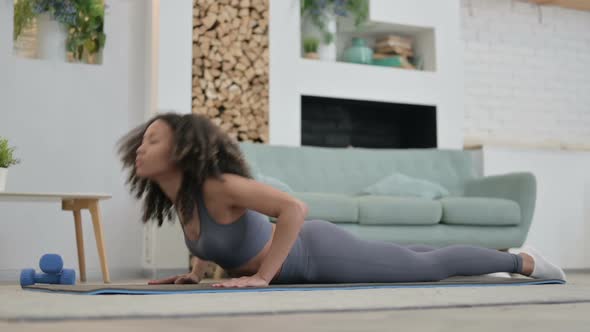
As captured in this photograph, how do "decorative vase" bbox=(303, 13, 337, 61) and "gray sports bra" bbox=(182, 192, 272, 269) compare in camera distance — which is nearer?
"gray sports bra" bbox=(182, 192, 272, 269)

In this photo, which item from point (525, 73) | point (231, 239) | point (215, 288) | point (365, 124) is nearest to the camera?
point (215, 288)

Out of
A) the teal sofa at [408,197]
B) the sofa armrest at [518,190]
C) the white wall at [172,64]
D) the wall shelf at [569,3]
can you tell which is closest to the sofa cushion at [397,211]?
the teal sofa at [408,197]

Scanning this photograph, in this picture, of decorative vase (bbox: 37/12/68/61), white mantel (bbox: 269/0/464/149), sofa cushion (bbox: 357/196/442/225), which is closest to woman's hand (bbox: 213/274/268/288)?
sofa cushion (bbox: 357/196/442/225)

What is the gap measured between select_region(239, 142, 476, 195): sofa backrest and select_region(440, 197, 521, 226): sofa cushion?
1.97 ft

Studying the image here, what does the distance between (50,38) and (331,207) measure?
2.07m

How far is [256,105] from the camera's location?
16.0 feet

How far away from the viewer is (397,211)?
4039 mm

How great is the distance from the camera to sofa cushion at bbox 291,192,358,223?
3.87 meters

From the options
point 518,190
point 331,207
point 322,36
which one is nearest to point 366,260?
point 331,207

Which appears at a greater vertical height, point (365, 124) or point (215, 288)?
point (365, 124)

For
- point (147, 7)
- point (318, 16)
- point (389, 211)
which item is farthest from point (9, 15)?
point (389, 211)

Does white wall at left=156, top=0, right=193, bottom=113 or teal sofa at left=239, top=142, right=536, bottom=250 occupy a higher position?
white wall at left=156, top=0, right=193, bottom=113

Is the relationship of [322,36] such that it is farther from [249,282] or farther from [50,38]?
[249,282]

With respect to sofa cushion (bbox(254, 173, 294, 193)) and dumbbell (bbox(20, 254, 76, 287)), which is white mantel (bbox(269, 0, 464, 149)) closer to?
sofa cushion (bbox(254, 173, 294, 193))
